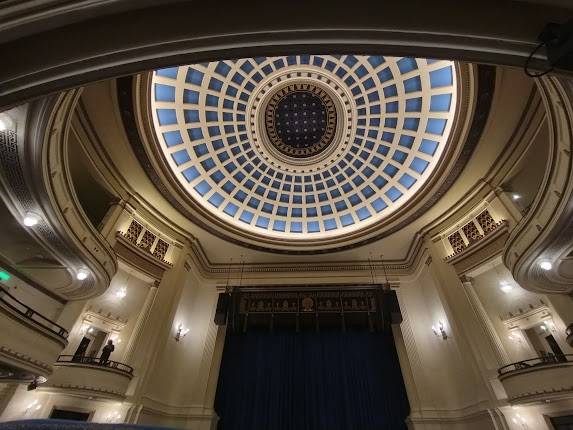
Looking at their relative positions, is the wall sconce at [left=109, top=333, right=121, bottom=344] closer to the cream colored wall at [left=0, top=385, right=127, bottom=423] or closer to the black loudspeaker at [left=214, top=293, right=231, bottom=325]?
the cream colored wall at [left=0, top=385, right=127, bottom=423]

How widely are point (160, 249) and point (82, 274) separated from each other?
4136mm

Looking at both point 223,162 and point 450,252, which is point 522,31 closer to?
point 450,252

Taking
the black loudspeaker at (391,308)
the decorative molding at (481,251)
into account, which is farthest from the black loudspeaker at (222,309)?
the decorative molding at (481,251)

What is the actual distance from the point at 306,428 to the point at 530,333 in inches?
326

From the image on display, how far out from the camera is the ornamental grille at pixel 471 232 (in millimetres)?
10543

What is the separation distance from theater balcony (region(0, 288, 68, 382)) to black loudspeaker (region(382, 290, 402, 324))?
37.6 feet

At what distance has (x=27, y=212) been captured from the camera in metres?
6.50

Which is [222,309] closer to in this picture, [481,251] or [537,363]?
[481,251]

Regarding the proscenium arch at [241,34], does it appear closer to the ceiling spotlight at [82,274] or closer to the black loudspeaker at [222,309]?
the ceiling spotlight at [82,274]

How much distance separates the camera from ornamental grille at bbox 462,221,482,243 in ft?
34.6

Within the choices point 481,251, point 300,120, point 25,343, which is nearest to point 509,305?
point 481,251

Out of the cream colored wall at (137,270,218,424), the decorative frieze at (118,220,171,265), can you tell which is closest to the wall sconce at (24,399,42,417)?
the cream colored wall at (137,270,218,424)

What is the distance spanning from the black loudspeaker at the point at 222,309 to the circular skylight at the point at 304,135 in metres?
3.47

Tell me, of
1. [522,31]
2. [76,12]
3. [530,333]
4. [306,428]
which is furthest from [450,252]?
[76,12]
